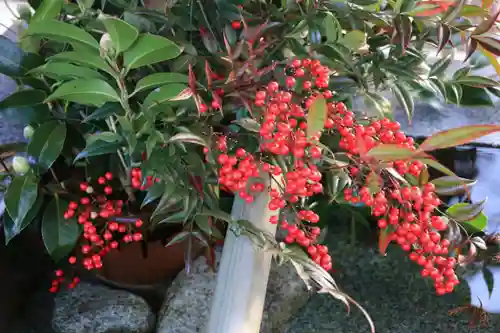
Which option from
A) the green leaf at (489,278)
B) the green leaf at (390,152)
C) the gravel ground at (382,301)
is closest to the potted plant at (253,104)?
the green leaf at (390,152)

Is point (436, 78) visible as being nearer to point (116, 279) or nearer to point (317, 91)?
point (317, 91)

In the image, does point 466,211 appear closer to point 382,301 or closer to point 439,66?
point 439,66

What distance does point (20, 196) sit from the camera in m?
0.62

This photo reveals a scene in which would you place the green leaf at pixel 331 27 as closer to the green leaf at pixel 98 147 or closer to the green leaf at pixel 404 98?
the green leaf at pixel 404 98

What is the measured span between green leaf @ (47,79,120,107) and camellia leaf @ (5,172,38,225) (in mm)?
186

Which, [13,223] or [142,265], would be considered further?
[142,265]

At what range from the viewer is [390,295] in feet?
2.84

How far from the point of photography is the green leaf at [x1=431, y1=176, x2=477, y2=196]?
0.51 m

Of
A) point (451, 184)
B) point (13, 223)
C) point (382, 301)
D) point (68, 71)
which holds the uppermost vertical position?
point (68, 71)

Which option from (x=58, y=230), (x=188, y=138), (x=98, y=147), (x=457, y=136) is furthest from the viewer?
(x=58, y=230)

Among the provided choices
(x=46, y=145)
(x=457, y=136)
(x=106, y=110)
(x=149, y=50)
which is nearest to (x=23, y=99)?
(x=46, y=145)

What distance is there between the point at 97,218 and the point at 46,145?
0.13 m

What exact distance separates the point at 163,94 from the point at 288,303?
1.53 ft

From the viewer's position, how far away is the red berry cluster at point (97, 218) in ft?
2.23
